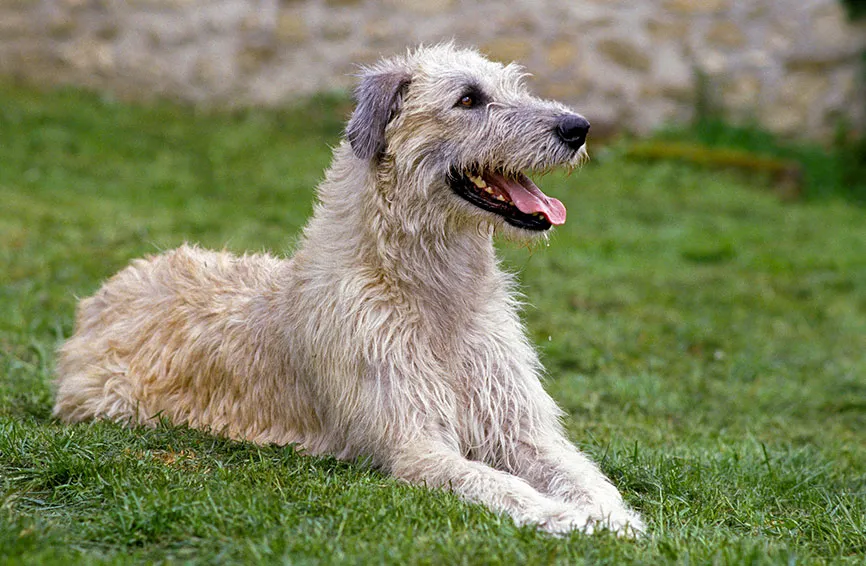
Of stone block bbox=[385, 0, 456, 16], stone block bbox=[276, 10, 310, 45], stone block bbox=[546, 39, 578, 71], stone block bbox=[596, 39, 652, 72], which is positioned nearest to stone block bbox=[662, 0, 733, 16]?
stone block bbox=[596, 39, 652, 72]

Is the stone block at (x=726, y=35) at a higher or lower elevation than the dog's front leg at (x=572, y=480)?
higher

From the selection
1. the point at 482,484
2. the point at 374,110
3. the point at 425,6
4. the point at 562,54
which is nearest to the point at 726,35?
the point at 562,54

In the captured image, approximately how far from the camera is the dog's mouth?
5285mm

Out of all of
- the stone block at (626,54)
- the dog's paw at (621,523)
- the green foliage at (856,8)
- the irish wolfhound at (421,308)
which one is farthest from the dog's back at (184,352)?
the green foliage at (856,8)

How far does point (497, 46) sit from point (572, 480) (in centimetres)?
1139

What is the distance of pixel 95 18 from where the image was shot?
1546cm

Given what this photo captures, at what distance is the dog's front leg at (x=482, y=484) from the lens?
4441 millimetres

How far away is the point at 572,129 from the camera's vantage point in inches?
212

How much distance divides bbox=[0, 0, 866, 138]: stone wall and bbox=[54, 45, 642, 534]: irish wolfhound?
398 inches

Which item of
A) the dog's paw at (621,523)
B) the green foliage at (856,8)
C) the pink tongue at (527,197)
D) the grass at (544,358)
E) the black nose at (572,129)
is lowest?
the grass at (544,358)

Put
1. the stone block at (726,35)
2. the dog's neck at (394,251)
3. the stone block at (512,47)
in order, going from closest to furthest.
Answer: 1. the dog's neck at (394,251)
2. the stone block at (512,47)
3. the stone block at (726,35)

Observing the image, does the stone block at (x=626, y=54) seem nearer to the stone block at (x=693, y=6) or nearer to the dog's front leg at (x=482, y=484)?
the stone block at (x=693, y=6)

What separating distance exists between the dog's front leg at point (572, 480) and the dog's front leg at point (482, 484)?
0.13 metres

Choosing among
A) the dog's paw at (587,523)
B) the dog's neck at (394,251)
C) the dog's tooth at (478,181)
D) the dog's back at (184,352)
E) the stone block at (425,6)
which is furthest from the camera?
the stone block at (425,6)
